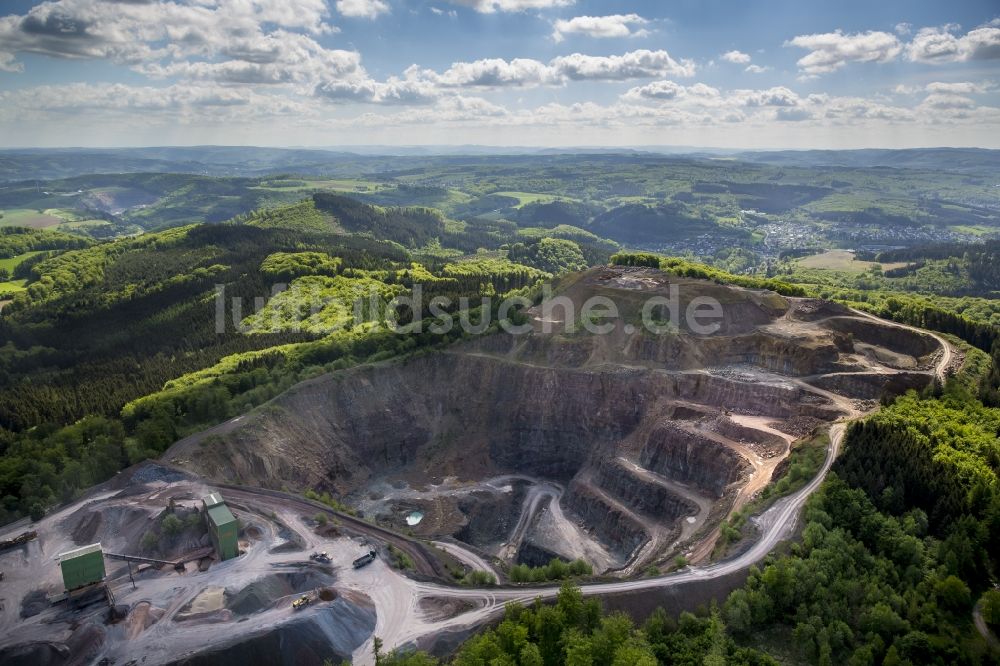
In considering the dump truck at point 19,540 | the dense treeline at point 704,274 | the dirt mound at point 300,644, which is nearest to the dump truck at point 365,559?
the dirt mound at point 300,644

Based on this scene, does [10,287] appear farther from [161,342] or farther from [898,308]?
[898,308]

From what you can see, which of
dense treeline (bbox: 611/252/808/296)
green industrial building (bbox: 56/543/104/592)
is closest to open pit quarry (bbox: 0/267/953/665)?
green industrial building (bbox: 56/543/104/592)

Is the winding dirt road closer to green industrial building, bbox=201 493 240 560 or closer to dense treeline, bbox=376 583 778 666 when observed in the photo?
dense treeline, bbox=376 583 778 666

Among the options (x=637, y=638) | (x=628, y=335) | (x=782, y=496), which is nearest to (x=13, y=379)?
(x=628, y=335)

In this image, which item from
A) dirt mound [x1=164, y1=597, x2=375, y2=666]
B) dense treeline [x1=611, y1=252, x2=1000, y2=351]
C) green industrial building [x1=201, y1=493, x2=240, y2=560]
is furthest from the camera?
dense treeline [x1=611, y1=252, x2=1000, y2=351]

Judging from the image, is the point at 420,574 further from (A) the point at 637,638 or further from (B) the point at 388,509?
(B) the point at 388,509

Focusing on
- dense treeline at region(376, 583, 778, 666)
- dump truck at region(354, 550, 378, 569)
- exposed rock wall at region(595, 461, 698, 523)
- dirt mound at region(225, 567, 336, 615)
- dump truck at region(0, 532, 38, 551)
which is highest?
dense treeline at region(376, 583, 778, 666)

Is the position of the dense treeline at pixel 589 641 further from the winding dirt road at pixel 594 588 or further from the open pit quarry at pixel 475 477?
the open pit quarry at pixel 475 477
